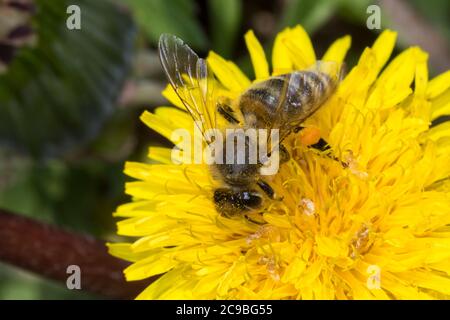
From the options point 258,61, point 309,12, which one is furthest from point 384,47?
→ point 309,12

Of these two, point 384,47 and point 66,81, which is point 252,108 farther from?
point 66,81

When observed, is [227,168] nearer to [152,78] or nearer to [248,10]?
[152,78]

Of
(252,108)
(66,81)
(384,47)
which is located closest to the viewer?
(252,108)

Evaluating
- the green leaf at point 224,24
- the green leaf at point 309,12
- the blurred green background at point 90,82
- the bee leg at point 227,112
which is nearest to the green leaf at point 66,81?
the blurred green background at point 90,82

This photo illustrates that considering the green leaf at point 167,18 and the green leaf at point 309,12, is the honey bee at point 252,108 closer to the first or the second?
the green leaf at point 167,18

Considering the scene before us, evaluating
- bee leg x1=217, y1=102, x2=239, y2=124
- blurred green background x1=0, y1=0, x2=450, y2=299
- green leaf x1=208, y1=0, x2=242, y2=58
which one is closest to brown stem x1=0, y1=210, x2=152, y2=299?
blurred green background x1=0, y1=0, x2=450, y2=299

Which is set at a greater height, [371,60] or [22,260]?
[371,60]
